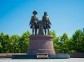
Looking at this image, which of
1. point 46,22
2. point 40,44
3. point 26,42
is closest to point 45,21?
point 46,22

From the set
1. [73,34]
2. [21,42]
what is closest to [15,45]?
[21,42]

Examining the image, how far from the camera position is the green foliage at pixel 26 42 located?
62656 millimetres

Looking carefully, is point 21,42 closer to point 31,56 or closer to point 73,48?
point 73,48

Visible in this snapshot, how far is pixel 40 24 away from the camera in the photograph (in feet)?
134

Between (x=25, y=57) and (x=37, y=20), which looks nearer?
(x=25, y=57)

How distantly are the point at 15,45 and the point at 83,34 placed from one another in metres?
14.2

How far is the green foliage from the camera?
6266 centimetres

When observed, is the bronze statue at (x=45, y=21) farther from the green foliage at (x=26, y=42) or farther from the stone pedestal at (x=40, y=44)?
the green foliage at (x=26, y=42)

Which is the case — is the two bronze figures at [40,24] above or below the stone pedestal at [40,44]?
above

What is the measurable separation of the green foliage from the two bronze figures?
2199cm

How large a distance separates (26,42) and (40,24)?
23.7 meters

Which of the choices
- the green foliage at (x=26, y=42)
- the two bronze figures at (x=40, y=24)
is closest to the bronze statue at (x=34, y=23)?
the two bronze figures at (x=40, y=24)

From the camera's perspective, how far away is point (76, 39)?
62.5 meters

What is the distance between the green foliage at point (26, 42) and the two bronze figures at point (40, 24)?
2199 centimetres
